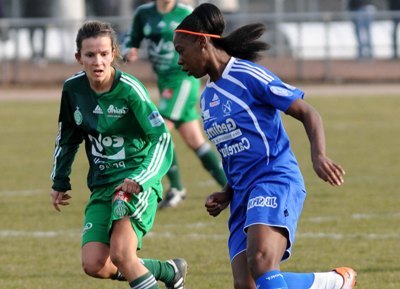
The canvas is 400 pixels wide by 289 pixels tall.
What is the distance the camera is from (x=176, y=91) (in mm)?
11539

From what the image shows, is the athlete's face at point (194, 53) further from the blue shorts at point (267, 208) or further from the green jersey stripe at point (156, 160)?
the blue shorts at point (267, 208)

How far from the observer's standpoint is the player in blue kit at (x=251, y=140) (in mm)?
5875

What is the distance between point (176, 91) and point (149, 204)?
5026mm

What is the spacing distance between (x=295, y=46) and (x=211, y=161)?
52.9 ft

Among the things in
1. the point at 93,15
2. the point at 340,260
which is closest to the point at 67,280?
the point at 340,260

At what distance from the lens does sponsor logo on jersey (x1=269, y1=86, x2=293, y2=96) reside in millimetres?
6008

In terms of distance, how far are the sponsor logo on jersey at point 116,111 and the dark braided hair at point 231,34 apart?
62 centimetres

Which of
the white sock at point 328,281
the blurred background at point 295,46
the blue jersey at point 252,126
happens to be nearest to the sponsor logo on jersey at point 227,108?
the blue jersey at point 252,126

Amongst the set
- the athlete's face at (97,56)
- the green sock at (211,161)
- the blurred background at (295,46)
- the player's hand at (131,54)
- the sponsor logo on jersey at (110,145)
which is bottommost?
the blurred background at (295,46)

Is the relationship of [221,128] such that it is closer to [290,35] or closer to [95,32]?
[95,32]

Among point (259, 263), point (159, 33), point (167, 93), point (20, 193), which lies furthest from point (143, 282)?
point (20, 193)

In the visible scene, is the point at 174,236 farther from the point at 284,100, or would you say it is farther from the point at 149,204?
the point at 284,100

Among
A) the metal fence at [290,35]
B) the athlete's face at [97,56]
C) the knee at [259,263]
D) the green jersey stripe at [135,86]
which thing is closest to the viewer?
the knee at [259,263]

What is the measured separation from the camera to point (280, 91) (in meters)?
6.02
